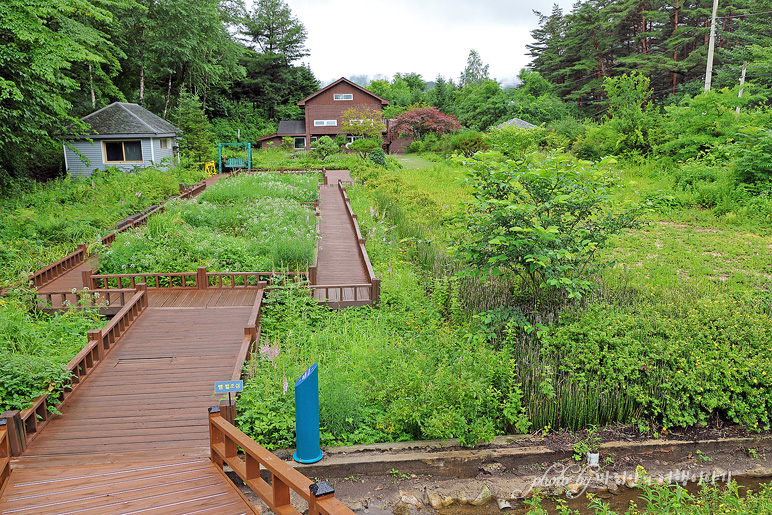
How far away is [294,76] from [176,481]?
53.2 meters

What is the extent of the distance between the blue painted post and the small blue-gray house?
75.6 ft

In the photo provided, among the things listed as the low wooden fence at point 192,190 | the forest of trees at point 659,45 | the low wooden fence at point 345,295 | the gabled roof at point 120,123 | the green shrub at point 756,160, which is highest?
the forest of trees at point 659,45

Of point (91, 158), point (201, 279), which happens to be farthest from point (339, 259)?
point (91, 158)

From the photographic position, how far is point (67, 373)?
6445 millimetres

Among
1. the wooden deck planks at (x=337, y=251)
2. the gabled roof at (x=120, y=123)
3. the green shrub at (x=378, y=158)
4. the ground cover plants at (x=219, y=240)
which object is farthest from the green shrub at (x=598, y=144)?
the gabled roof at (x=120, y=123)

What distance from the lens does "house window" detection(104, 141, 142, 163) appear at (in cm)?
2552

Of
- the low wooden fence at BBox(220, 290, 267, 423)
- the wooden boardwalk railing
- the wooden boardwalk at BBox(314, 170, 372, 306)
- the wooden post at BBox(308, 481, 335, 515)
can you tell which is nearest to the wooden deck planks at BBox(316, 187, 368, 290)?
the wooden boardwalk at BBox(314, 170, 372, 306)

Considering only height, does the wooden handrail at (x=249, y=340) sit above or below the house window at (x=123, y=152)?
below

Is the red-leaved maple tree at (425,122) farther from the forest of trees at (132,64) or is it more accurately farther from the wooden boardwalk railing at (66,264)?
the wooden boardwalk railing at (66,264)

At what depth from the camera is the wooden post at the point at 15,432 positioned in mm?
5332

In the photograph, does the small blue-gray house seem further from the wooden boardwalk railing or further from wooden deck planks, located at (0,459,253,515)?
wooden deck planks, located at (0,459,253,515)

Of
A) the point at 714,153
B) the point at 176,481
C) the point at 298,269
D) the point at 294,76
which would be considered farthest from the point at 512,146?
the point at 294,76

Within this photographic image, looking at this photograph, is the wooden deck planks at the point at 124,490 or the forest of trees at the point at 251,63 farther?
the forest of trees at the point at 251,63

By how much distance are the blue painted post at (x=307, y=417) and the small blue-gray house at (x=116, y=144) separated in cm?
2304
